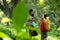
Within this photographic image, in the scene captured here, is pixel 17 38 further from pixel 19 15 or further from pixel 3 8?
pixel 3 8

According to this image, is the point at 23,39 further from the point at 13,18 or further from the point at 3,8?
the point at 3,8

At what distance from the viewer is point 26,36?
1.77 ft

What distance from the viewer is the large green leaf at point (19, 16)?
556 millimetres

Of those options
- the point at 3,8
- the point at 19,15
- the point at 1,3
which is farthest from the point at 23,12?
the point at 1,3

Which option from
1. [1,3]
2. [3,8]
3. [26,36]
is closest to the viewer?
[26,36]

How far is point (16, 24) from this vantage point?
1.84 ft

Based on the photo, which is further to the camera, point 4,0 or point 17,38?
point 4,0

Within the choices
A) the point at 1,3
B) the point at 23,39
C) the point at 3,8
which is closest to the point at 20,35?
the point at 23,39

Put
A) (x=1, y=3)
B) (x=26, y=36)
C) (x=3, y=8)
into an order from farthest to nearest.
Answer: (x=1, y=3), (x=3, y=8), (x=26, y=36)

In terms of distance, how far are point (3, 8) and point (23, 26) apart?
1215 centimetres

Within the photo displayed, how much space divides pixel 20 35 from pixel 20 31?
0.7 inches

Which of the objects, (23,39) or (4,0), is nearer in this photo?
(23,39)

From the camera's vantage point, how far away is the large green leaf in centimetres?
56

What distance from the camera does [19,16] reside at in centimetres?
57
